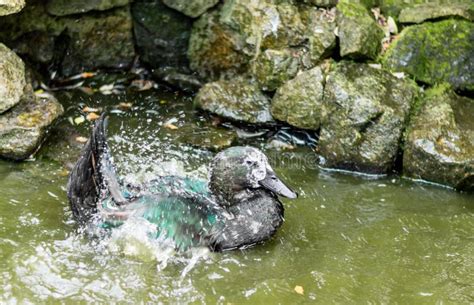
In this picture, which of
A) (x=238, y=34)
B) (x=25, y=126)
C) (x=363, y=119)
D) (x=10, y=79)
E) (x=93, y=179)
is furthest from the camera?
(x=238, y=34)

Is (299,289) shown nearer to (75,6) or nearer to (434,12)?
(434,12)

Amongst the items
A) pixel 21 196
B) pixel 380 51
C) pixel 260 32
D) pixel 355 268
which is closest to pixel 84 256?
pixel 21 196

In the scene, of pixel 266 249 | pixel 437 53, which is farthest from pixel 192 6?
pixel 266 249

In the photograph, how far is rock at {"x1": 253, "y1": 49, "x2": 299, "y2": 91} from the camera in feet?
23.2

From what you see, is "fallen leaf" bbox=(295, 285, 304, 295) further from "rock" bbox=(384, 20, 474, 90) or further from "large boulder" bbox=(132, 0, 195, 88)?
"large boulder" bbox=(132, 0, 195, 88)

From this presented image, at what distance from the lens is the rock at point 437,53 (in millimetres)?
6824

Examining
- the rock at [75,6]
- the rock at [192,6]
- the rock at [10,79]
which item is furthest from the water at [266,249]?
the rock at [192,6]

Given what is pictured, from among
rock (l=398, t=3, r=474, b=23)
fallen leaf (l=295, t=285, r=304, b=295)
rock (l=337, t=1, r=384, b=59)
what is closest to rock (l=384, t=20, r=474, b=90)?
rock (l=398, t=3, r=474, b=23)

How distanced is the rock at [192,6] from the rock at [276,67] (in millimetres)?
1014

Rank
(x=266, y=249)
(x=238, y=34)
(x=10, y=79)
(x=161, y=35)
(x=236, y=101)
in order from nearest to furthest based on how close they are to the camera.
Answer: (x=266, y=249), (x=10, y=79), (x=236, y=101), (x=238, y=34), (x=161, y=35)

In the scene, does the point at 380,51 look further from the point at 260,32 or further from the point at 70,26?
the point at 70,26

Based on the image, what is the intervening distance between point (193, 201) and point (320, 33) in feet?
9.69

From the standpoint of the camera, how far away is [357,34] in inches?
269

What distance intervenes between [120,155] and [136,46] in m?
2.04
